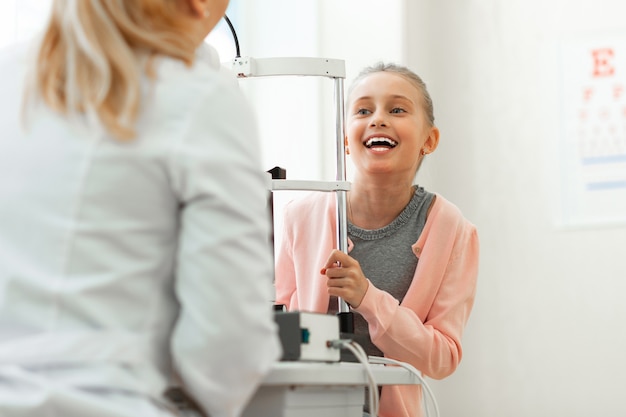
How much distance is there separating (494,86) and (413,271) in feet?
4.29

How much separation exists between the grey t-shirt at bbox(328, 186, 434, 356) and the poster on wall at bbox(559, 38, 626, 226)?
1.14 meters

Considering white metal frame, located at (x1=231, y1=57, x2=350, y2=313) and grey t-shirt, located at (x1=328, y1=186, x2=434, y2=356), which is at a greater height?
white metal frame, located at (x1=231, y1=57, x2=350, y2=313)

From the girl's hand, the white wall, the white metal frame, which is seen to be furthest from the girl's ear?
the white wall

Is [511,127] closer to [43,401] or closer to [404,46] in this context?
[404,46]

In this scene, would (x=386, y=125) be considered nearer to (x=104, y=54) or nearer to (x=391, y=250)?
(x=391, y=250)

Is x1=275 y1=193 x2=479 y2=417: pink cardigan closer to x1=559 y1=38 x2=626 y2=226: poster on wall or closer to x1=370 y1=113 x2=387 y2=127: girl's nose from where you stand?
x1=370 y1=113 x2=387 y2=127: girl's nose

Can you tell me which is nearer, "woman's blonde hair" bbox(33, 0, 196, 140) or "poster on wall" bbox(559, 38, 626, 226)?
"woman's blonde hair" bbox(33, 0, 196, 140)

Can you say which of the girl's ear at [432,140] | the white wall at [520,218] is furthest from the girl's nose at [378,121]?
the white wall at [520,218]

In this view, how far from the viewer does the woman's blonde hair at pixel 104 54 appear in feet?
2.74

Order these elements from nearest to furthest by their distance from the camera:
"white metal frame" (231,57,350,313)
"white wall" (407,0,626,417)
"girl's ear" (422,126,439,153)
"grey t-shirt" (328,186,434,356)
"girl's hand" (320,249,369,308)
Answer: "girl's hand" (320,249,369,308), "white metal frame" (231,57,350,313), "grey t-shirt" (328,186,434,356), "girl's ear" (422,126,439,153), "white wall" (407,0,626,417)

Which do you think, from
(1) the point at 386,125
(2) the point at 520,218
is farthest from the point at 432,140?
(2) the point at 520,218

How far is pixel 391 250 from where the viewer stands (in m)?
1.98

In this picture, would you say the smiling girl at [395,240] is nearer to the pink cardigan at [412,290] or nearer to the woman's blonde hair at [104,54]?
the pink cardigan at [412,290]

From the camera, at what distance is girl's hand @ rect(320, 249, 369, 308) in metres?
1.65
